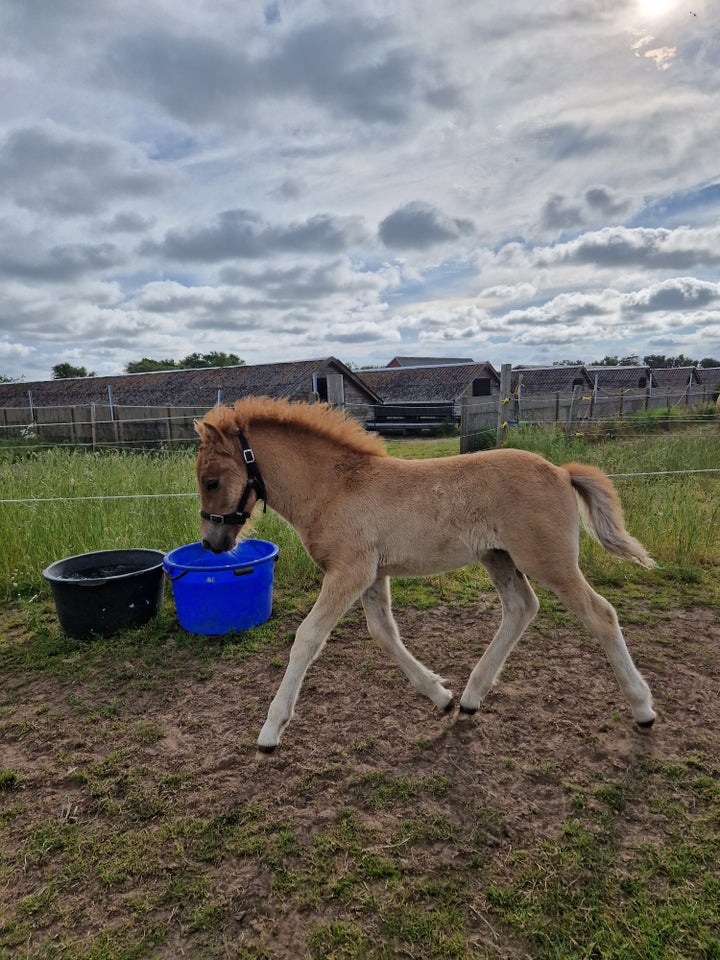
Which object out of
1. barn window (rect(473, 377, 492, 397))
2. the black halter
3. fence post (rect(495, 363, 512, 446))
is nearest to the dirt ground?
the black halter

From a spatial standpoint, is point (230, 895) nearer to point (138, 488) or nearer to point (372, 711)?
point (372, 711)

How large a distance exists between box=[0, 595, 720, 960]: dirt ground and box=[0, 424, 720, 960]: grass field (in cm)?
1

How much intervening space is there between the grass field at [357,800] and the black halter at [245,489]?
1.16m

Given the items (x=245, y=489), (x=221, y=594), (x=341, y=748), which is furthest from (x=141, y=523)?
(x=341, y=748)

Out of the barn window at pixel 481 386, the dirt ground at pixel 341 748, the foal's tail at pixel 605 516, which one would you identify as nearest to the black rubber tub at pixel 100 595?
the dirt ground at pixel 341 748

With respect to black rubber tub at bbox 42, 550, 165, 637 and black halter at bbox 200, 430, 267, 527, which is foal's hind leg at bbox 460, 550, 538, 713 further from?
black rubber tub at bbox 42, 550, 165, 637

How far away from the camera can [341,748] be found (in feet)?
8.97

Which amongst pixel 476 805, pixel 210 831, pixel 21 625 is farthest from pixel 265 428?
pixel 21 625

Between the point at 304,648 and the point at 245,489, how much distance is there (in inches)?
35.5

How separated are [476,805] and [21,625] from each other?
3.90 metres

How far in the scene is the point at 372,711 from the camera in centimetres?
305

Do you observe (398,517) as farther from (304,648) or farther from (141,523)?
(141,523)

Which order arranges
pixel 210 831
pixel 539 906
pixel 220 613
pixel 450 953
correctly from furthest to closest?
1. pixel 220 613
2. pixel 210 831
3. pixel 539 906
4. pixel 450 953

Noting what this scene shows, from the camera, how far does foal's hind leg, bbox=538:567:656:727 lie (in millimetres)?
2689
